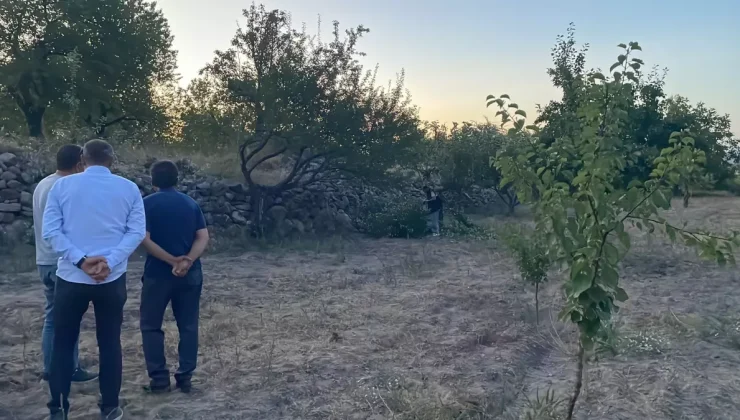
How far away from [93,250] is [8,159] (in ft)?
33.8

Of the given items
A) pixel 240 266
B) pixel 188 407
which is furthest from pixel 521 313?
pixel 240 266

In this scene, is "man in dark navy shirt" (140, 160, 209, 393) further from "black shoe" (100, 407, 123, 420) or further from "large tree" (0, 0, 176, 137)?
"large tree" (0, 0, 176, 137)

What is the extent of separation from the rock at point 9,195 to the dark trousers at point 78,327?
9468 millimetres

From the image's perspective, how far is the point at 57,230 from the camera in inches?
144

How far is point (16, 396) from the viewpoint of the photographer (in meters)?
4.56

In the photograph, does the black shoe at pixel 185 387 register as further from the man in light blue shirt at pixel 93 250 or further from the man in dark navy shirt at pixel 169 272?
the man in light blue shirt at pixel 93 250

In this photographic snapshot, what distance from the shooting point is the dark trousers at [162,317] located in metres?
4.47

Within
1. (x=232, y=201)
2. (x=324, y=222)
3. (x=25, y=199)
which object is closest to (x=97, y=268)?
(x=25, y=199)

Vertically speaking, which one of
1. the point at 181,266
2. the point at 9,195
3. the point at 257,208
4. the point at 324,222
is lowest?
the point at 324,222

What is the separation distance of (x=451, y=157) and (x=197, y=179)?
8.83 meters

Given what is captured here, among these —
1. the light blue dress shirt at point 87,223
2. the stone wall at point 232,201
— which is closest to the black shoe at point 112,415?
the light blue dress shirt at point 87,223

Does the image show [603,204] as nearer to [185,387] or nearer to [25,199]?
[185,387]

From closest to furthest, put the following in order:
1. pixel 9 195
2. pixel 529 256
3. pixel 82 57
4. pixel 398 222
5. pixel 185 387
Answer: pixel 185 387 < pixel 529 256 < pixel 9 195 < pixel 398 222 < pixel 82 57

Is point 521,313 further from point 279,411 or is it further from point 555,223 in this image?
point 555,223
